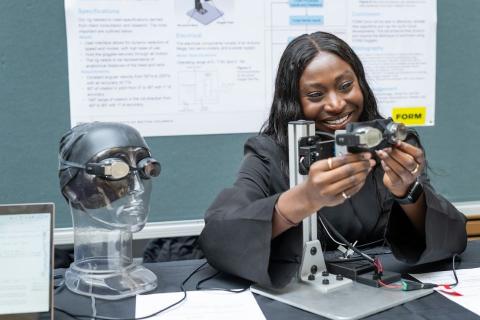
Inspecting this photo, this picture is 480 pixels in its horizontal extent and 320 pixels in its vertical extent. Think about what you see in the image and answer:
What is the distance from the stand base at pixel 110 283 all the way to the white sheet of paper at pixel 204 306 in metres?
0.04

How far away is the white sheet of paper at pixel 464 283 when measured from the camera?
3.17 feet

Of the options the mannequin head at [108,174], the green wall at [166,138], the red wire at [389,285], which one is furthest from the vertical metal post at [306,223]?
the green wall at [166,138]

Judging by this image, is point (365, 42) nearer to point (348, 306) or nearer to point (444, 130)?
point (444, 130)

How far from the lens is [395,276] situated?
108cm

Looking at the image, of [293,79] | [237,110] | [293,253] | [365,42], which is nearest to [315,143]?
[293,253]

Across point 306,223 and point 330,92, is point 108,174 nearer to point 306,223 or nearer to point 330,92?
point 306,223

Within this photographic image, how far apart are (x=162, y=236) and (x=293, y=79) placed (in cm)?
79

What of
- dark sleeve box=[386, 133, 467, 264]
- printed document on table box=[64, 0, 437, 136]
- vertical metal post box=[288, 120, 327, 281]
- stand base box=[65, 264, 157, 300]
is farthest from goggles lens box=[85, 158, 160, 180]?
printed document on table box=[64, 0, 437, 136]

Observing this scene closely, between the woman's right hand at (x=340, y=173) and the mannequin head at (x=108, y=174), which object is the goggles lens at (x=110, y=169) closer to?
the mannequin head at (x=108, y=174)

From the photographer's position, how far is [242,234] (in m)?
1.11

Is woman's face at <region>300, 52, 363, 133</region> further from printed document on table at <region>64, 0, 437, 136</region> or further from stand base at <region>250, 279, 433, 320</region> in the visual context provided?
printed document on table at <region>64, 0, 437, 136</region>

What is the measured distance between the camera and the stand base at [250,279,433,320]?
93cm

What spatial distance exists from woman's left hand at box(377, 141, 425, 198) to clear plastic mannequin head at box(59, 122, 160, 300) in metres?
0.45

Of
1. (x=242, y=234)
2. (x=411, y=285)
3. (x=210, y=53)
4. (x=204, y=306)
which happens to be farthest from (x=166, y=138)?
(x=411, y=285)
